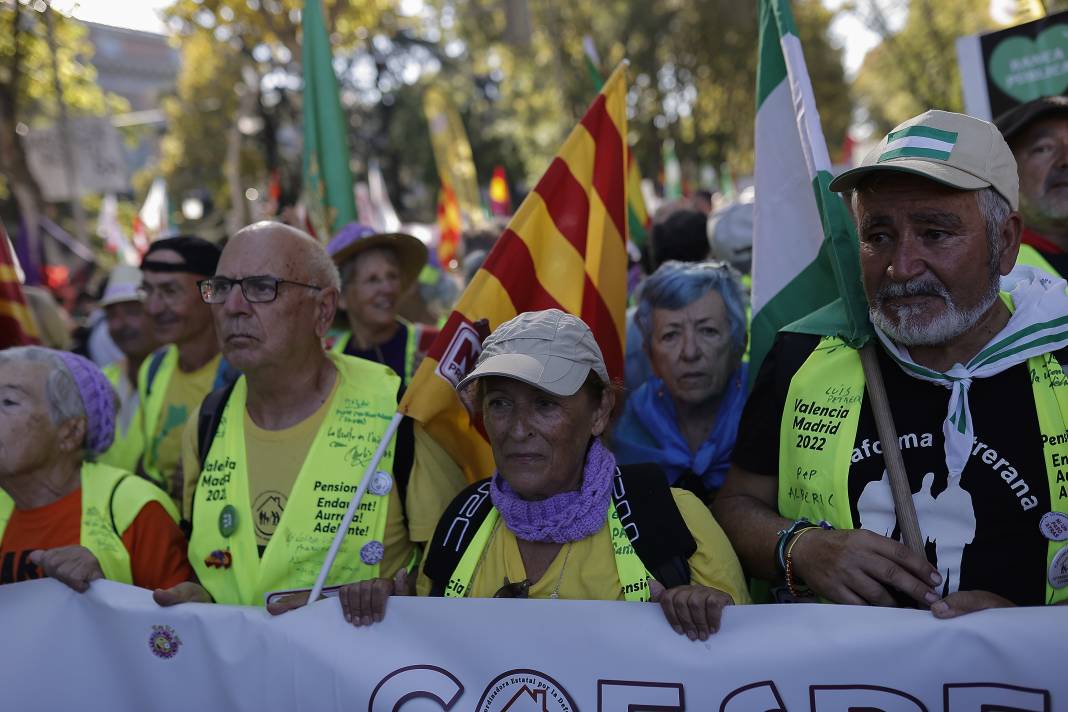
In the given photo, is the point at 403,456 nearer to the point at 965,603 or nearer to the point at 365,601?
the point at 365,601

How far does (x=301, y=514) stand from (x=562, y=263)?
1.20m

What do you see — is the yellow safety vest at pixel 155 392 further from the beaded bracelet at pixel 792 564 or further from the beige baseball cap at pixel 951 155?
the beige baseball cap at pixel 951 155

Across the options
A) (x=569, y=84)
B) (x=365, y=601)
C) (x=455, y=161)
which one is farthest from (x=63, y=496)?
(x=569, y=84)

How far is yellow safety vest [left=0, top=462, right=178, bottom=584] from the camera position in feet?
10.3

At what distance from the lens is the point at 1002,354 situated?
7.84 feet

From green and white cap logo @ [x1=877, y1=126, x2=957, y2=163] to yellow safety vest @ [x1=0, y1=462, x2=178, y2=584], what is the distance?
244 cm

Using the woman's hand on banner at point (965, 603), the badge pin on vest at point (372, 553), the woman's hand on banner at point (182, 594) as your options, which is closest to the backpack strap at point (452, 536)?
the badge pin on vest at point (372, 553)

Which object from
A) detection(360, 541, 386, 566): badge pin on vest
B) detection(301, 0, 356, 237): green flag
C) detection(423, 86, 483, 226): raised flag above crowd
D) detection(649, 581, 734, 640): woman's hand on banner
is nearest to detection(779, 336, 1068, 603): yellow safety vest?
detection(649, 581, 734, 640): woman's hand on banner

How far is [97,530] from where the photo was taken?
3201 millimetres

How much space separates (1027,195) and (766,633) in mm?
2555

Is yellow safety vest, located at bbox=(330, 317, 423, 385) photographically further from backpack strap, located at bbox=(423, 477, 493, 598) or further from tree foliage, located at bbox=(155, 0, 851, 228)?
tree foliage, located at bbox=(155, 0, 851, 228)

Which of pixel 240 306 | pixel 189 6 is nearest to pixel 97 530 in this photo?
pixel 240 306

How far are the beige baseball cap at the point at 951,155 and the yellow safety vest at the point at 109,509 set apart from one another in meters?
2.35

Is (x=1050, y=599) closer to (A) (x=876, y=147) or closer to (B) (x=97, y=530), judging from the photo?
(A) (x=876, y=147)
